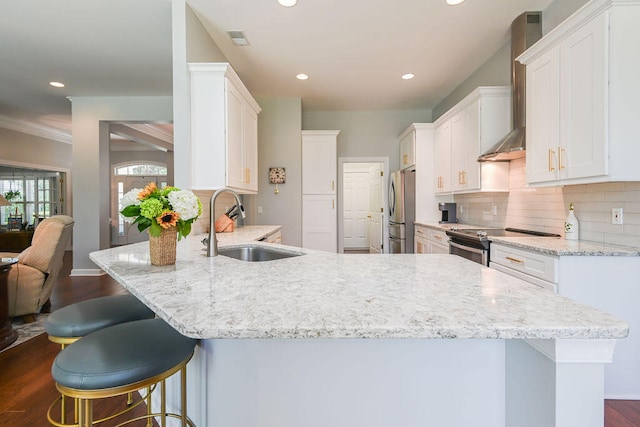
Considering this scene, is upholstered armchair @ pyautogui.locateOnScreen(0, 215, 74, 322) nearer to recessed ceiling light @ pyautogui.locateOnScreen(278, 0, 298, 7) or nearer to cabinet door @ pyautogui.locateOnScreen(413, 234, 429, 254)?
recessed ceiling light @ pyautogui.locateOnScreen(278, 0, 298, 7)

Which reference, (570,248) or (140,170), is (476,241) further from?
(140,170)

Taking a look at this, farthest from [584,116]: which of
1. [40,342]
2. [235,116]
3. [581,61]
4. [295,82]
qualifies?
[40,342]

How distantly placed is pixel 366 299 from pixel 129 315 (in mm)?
1255

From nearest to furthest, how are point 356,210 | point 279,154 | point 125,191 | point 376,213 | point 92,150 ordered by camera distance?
point 279,154, point 92,150, point 376,213, point 356,210, point 125,191

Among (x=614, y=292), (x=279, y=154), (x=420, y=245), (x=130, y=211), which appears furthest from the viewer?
(x=279, y=154)

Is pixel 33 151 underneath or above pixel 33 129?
underneath

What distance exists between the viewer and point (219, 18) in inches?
115

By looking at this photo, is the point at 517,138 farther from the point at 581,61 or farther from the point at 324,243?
the point at 324,243

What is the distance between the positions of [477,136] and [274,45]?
7.88ft

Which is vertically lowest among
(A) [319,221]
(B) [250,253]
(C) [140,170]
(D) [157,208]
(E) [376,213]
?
(B) [250,253]

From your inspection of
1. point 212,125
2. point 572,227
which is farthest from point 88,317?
point 572,227

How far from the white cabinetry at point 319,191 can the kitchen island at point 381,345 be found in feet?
12.7

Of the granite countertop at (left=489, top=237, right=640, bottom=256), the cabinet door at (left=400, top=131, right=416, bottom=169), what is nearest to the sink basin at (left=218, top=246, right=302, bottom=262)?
the granite countertop at (left=489, top=237, right=640, bottom=256)

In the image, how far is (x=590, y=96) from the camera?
201 cm
